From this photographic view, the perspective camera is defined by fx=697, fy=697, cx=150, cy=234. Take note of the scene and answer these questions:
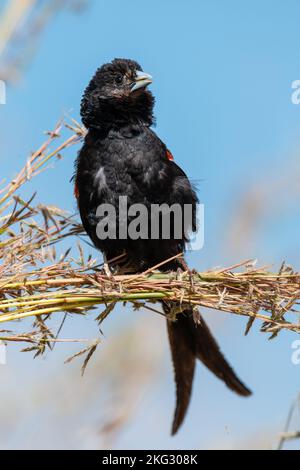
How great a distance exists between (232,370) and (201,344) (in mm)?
318

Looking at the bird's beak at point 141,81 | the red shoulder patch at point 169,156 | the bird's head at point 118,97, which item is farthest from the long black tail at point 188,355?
the bird's beak at point 141,81

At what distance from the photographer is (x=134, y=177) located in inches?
144

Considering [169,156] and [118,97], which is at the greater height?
[118,97]

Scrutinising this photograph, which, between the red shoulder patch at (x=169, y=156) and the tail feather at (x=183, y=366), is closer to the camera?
the tail feather at (x=183, y=366)

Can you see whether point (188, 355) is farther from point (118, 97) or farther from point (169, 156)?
point (118, 97)

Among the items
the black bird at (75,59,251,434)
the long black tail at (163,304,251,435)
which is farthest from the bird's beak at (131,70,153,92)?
the long black tail at (163,304,251,435)

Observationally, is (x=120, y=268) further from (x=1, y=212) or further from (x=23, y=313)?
(x=23, y=313)

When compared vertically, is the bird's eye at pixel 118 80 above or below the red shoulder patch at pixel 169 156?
above

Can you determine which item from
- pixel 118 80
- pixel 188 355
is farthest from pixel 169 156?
pixel 188 355

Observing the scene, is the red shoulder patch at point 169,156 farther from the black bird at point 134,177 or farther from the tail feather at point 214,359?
the tail feather at point 214,359

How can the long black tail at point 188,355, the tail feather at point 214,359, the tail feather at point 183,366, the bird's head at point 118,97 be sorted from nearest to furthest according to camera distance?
the tail feather at point 214,359
the long black tail at point 188,355
the tail feather at point 183,366
the bird's head at point 118,97

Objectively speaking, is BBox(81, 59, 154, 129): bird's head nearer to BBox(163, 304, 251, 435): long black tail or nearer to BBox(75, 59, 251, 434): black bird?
BBox(75, 59, 251, 434): black bird

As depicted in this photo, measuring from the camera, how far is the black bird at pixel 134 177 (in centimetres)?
362

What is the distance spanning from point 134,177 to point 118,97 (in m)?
0.54
